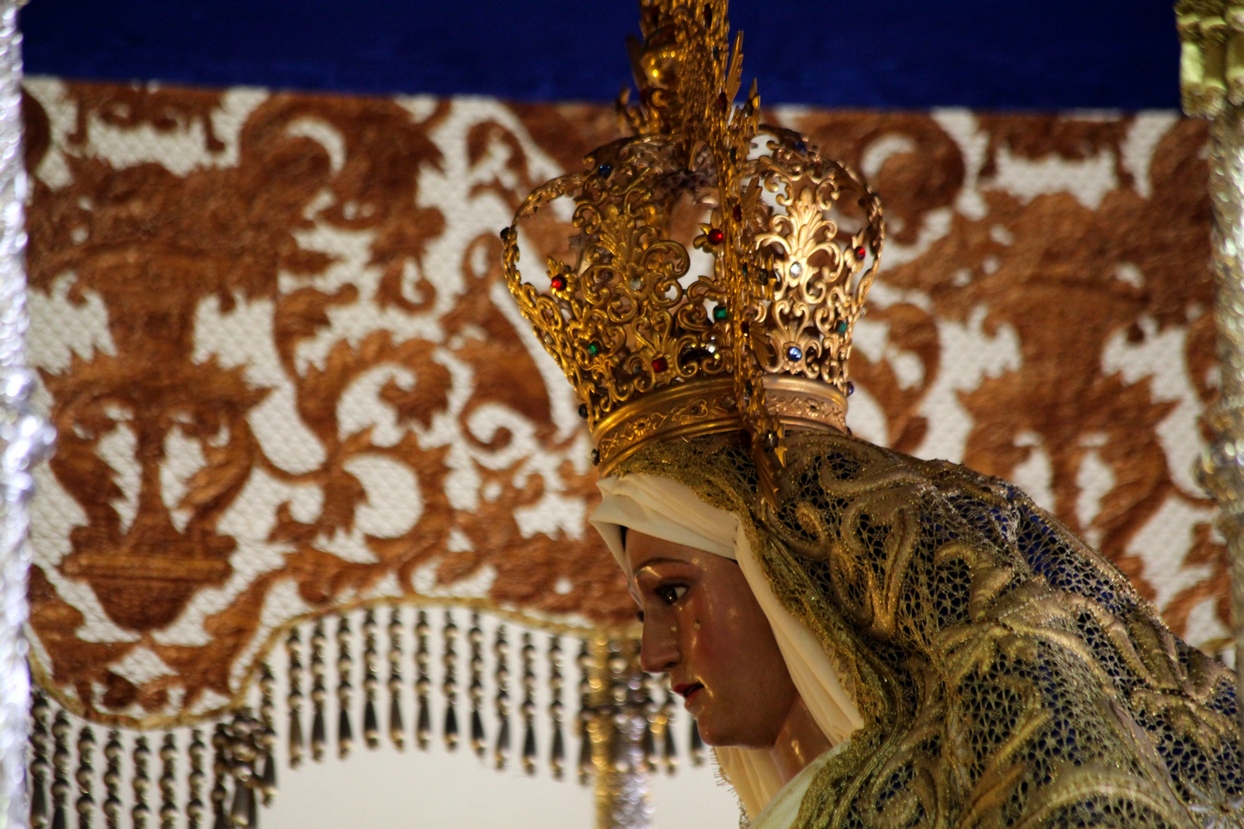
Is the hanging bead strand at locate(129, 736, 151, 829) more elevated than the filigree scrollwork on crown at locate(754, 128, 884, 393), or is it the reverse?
the filigree scrollwork on crown at locate(754, 128, 884, 393)

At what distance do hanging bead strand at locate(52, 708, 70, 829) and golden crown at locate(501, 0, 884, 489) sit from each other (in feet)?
3.86

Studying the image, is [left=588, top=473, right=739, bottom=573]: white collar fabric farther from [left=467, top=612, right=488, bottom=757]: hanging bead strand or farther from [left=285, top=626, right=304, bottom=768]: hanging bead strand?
[left=285, top=626, right=304, bottom=768]: hanging bead strand

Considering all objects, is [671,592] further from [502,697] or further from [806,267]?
[502,697]

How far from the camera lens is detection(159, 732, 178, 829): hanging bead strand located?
2.73 metres

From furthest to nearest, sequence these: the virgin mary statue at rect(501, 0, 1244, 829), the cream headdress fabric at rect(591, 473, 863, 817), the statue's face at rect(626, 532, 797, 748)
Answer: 1. the statue's face at rect(626, 532, 797, 748)
2. the cream headdress fabric at rect(591, 473, 863, 817)
3. the virgin mary statue at rect(501, 0, 1244, 829)

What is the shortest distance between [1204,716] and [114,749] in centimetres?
182

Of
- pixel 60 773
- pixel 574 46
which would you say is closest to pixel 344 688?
pixel 60 773

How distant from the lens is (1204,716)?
1659 millimetres

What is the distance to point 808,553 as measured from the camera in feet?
5.94

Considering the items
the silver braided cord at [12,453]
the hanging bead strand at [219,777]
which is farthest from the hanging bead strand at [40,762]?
the silver braided cord at [12,453]

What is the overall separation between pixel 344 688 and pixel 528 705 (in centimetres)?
31

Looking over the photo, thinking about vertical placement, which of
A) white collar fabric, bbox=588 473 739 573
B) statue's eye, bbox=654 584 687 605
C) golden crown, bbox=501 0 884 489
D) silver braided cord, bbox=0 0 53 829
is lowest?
silver braided cord, bbox=0 0 53 829

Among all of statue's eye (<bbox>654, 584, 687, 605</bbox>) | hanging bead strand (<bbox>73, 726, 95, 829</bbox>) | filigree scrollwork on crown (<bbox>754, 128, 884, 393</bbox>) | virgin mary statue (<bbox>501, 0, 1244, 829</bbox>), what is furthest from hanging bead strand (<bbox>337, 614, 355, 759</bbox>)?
filigree scrollwork on crown (<bbox>754, 128, 884, 393</bbox>)

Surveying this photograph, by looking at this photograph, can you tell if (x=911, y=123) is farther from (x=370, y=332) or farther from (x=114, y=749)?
(x=114, y=749)
